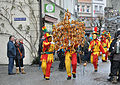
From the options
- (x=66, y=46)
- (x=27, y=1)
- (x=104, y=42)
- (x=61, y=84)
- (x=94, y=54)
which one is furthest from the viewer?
(x=104, y=42)

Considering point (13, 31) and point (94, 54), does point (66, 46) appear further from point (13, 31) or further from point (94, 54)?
point (13, 31)

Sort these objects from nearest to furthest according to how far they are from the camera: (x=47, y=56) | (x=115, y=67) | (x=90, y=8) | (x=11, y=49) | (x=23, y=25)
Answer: (x=115, y=67) → (x=47, y=56) → (x=11, y=49) → (x=23, y=25) → (x=90, y=8)

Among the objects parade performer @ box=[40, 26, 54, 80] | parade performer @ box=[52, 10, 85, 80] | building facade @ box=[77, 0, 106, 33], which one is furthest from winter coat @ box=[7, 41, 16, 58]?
building facade @ box=[77, 0, 106, 33]

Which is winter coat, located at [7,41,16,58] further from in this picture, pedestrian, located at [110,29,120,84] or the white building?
pedestrian, located at [110,29,120,84]

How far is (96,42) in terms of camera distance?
45.8 ft

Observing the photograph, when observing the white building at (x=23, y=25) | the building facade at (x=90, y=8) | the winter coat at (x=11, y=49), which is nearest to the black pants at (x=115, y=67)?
the winter coat at (x=11, y=49)

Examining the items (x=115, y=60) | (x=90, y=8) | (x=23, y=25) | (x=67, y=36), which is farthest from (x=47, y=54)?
(x=90, y=8)

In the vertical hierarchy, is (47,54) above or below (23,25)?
below

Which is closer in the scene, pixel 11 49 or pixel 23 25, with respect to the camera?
pixel 11 49

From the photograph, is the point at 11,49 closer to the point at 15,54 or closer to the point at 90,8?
the point at 15,54

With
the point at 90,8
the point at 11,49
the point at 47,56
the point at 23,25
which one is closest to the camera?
the point at 47,56

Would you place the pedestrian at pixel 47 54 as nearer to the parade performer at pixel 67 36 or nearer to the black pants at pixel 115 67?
the parade performer at pixel 67 36

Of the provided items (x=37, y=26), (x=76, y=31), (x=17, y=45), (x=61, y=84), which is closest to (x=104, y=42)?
(x=37, y=26)

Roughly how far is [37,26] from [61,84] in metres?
9.03
